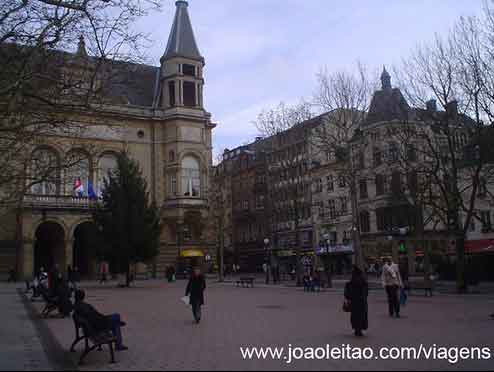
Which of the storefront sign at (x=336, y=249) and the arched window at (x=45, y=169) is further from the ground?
the arched window at (x=45, y=169)

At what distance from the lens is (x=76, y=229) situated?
5650cm

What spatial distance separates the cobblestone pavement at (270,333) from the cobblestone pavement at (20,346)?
60 cm

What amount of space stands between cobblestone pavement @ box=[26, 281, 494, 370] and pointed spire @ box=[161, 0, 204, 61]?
44.4 metres

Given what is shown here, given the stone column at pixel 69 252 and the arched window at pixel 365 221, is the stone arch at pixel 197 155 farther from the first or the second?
the arched window at pixel 365 221

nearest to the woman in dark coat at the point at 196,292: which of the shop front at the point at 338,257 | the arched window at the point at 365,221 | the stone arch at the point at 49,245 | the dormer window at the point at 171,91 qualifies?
the stone arch at the point at 49,245

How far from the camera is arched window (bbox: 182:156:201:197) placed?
5978 cm

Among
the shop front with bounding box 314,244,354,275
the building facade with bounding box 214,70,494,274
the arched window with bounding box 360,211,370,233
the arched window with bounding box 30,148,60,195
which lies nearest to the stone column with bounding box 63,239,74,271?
the building facade with bounding box 214,70,494,274

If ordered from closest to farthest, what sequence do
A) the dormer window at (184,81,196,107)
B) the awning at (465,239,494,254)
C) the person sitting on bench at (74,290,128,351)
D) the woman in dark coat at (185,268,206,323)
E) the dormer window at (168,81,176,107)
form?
the person sitting on bench at (74,290,128,351) < the woman in dark coat at (185,268,206,323) < the awning at (465,239,494,254) < the dormer window at (168,81,176,107) < the dormer window at (184,81,196,107)

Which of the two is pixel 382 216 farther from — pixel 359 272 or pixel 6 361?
pixel 6 361

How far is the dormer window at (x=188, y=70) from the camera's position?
201ft

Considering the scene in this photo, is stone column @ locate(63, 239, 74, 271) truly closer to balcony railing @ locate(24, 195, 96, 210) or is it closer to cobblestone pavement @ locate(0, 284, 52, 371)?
balcony railing @ locate(24, 195, 96, 210)

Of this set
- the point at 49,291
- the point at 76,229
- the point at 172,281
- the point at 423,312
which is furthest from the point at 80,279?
the point at 423,312

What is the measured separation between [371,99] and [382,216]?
23.8 metres

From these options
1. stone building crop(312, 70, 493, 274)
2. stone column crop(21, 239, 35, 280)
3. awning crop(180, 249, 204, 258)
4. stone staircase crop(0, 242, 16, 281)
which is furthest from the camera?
awning crop(180, 249, 204, 258)
